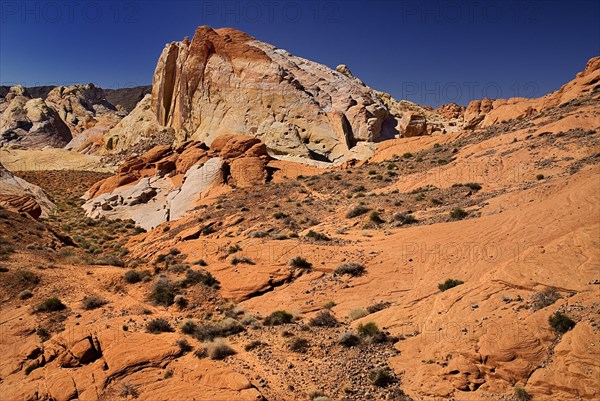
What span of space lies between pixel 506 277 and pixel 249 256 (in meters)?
10.2

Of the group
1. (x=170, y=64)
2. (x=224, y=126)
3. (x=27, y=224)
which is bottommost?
(x=27, y=224)

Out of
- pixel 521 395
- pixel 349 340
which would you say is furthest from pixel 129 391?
pixel 521 395

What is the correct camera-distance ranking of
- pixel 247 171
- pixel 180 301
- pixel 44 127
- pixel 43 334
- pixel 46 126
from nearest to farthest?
pixel 43 334 < pixel 180 301 < pixel 247 171 < pixel 44 127 < pixel 46 126

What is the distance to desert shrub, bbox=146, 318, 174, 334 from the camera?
12.5 metres

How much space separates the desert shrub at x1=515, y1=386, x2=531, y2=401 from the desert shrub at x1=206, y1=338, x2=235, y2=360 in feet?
22.4

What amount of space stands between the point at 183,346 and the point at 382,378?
5336mm

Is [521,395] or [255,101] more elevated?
[255,101]

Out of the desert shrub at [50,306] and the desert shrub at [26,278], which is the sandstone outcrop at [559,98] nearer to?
the desert shrub at [50,306]

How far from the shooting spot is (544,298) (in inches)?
413

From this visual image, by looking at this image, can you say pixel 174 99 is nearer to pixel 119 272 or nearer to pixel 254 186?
pixel 254 186

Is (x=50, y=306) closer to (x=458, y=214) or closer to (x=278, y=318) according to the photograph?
(x=278, y=318)

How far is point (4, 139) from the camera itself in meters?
90.6

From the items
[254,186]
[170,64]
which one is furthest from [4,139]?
[254,186]

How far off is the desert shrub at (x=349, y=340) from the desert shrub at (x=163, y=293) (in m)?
7.01
